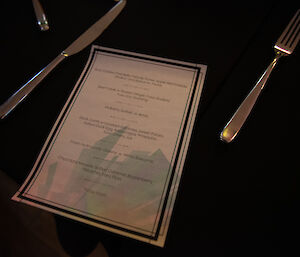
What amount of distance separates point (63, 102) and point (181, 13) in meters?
0.38

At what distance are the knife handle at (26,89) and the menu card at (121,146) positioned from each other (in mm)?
74

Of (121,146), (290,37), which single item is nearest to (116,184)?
(121,146)

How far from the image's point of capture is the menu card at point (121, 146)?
306 mm

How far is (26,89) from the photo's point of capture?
420mm

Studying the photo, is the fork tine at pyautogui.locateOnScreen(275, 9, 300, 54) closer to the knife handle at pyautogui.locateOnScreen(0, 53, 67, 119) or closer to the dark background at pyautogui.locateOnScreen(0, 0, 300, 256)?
the dark background at pyautogui.locateOnScreen(0, 0, 300, 256)

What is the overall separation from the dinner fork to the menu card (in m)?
0.07

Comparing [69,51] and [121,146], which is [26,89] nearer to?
[69,51]

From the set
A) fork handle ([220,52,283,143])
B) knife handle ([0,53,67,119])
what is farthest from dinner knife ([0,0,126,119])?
fork handle ([220,52,283,143])

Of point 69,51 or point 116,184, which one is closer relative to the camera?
point 116,184

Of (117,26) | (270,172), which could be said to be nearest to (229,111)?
(270,172)

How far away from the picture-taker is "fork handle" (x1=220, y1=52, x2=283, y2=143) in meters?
0.36

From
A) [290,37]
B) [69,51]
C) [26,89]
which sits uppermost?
[290,37]

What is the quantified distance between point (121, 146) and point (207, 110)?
0.59 ft

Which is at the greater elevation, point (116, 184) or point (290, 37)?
point (290, 37)
